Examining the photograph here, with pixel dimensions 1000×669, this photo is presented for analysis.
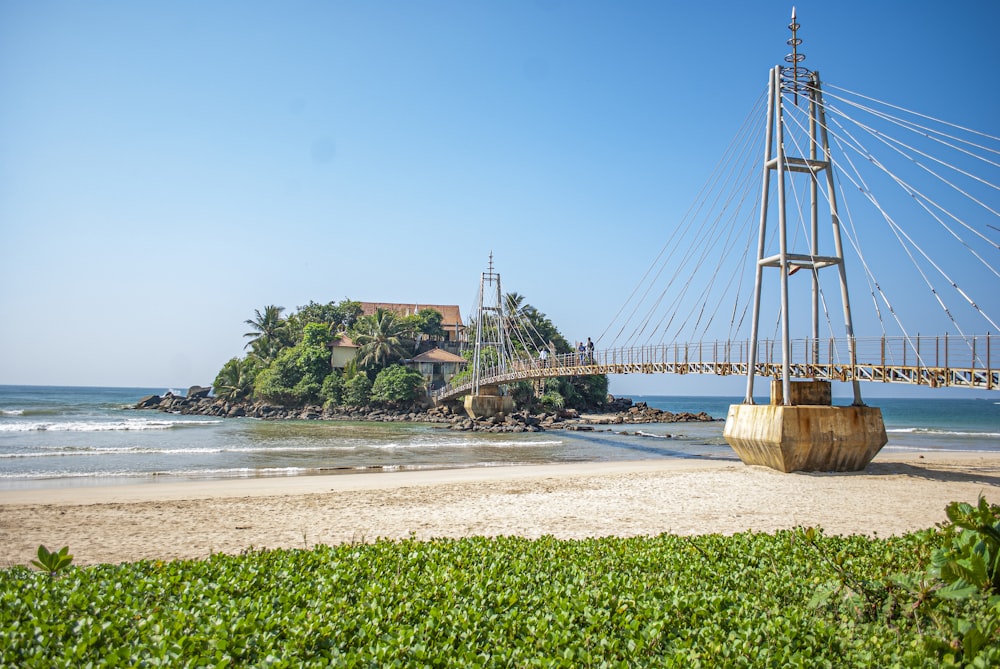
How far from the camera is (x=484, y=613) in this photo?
3502mm

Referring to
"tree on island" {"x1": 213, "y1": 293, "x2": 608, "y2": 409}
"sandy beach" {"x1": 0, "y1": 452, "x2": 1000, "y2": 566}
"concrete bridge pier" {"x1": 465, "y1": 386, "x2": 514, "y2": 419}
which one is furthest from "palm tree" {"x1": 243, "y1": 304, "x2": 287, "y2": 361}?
"sandy beach" {"x1": 0, "y1": 452, "x2": 1000, "y2": 566}

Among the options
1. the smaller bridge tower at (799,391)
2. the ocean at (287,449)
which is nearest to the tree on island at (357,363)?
the ocean at (287,449)

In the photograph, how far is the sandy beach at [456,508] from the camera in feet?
28.7

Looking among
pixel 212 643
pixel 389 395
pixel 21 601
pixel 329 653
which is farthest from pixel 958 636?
pixel 389 395

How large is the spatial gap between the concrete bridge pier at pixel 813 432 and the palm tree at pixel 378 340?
40.1 metres

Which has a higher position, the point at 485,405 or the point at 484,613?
the point at 484,613

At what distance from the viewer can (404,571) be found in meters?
4.45

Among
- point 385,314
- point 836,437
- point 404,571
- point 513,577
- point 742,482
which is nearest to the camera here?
point 513,577

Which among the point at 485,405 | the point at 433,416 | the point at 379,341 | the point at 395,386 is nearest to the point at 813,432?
the point at 485,405

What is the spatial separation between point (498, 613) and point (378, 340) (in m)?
50.6

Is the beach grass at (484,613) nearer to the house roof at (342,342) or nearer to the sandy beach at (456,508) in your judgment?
the sandy beach at (456,508)

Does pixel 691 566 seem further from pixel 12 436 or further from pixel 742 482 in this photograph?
pixel 12 436

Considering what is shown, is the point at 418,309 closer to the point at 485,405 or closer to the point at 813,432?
the point at 485,405

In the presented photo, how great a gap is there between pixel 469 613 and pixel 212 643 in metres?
1.24
